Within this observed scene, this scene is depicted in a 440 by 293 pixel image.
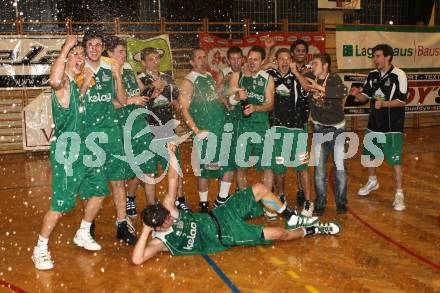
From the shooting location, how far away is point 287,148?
6.53 meters

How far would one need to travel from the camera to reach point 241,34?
47.8ft

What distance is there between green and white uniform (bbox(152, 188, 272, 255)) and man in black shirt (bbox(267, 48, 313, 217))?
1200mm

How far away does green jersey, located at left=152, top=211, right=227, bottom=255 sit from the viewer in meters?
5.15

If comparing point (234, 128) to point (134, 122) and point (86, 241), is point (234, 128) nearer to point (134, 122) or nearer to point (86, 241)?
point (134, 122)

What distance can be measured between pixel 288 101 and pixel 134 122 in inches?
74.0

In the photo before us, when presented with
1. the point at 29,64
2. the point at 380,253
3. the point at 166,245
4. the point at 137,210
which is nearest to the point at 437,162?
the point at 380,253

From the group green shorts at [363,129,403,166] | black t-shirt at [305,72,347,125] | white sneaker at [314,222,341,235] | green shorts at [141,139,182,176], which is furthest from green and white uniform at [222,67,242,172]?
green shorts at [363,129,403,166]

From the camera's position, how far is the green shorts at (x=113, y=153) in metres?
5.64

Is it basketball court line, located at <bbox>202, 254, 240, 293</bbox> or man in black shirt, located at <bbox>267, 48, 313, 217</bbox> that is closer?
basketball court line, located at <bbox>202, 254, 240, 293</bbox>

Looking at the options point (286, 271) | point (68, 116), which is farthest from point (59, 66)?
point (286, 271)

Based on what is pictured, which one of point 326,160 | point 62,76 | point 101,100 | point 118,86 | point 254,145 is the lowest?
point 326,160

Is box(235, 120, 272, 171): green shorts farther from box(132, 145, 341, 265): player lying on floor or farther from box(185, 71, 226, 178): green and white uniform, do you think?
box(132, 145, 341, 265): player lying on floor

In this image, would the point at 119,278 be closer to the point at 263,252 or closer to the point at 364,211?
the point at 263,252

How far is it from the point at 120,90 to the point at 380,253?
3.15 m
